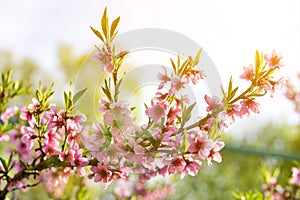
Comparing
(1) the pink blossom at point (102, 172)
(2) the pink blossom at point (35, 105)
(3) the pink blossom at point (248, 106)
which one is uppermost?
(3) the pink blossom at point (248, 106)

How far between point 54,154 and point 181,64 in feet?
1.53

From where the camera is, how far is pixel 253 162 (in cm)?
780

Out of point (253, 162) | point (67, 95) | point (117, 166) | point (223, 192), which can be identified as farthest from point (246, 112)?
point (253, 162)

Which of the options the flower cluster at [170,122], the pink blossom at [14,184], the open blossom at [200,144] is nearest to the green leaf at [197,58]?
the flower cluster at [170,122]

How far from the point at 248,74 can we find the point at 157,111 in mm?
284

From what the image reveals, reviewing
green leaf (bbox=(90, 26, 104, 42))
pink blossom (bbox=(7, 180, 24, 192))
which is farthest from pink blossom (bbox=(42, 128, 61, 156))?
green leaf (bbox=(90, 26, 104, 42))

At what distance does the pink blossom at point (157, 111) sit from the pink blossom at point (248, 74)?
25 cm

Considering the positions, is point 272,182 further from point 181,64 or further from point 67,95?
point 67,95

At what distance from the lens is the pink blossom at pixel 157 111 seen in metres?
1.11

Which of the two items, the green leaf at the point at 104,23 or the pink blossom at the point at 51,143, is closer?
the green leaf at the point at 104,23

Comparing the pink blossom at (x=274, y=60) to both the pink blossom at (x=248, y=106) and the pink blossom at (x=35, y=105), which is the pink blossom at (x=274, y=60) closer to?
the pink blossom at (x=248, y=106)

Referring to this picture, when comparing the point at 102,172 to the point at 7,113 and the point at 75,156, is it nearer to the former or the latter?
the point at 75,156

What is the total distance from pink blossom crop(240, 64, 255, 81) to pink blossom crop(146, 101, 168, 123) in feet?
0.82

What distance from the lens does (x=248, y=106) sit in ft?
3.79
